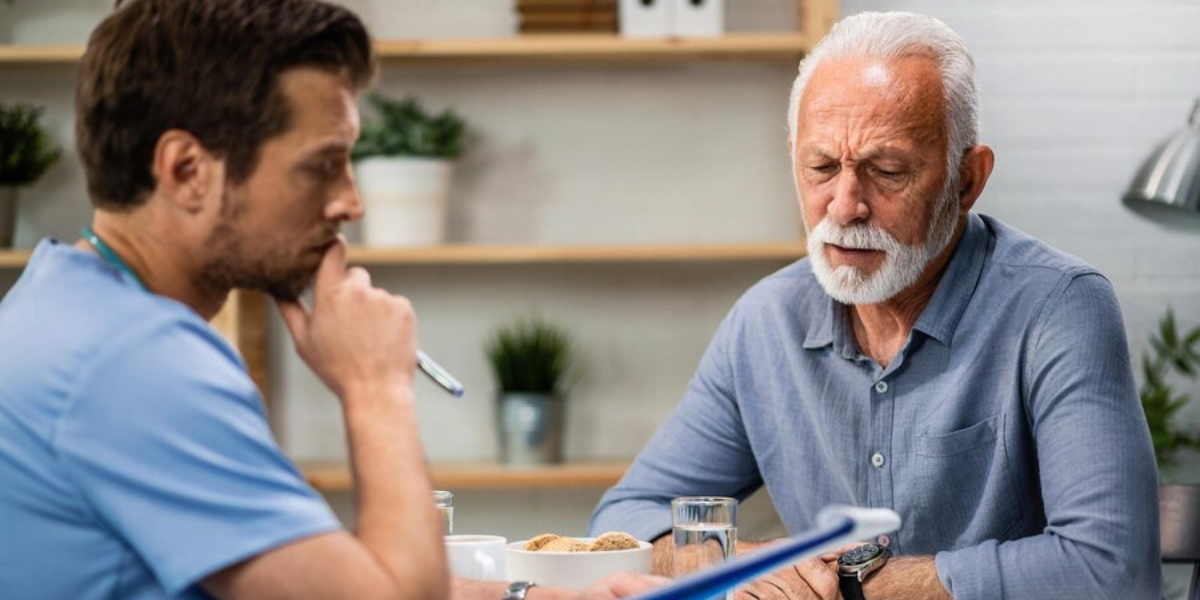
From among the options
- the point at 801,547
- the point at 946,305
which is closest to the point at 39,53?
the point at 946,305

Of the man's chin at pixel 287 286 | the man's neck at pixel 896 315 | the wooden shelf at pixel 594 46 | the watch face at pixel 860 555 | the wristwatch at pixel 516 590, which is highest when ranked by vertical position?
the wooden shelf at pixel 594 46

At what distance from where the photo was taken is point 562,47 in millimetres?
3457

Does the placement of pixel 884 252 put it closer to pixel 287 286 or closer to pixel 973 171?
pixel 973 171

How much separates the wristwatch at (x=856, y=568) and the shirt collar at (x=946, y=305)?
1.15 feet

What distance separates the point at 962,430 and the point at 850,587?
0.99 feet

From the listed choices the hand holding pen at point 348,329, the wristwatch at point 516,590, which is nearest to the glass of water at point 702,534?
the wristwatch at point 516,590

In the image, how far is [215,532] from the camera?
1020 mm

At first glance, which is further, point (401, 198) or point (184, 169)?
point (401, 198)

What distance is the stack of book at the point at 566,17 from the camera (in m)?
3.51

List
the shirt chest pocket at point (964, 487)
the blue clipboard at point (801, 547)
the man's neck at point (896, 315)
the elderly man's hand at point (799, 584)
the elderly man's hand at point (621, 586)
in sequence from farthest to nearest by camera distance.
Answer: the man's neck at point (896, 315), the shirt chest pocket at point (964, 487), the elderly man's hand at point (799, 584), the elderly man's hand at point (621, 586), the blue clipboard at point (801, 547)

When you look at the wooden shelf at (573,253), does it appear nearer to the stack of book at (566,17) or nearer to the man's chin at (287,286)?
the stack of book at (566,17)

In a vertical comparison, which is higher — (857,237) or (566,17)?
(566,17)

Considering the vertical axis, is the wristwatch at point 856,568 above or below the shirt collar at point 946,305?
below

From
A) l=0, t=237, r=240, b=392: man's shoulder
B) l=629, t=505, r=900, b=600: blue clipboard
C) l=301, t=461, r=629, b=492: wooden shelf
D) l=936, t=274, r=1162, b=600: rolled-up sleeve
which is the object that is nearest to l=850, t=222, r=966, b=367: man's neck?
l=936, t=274, r=1162, b=600: rolled-up sleeve
